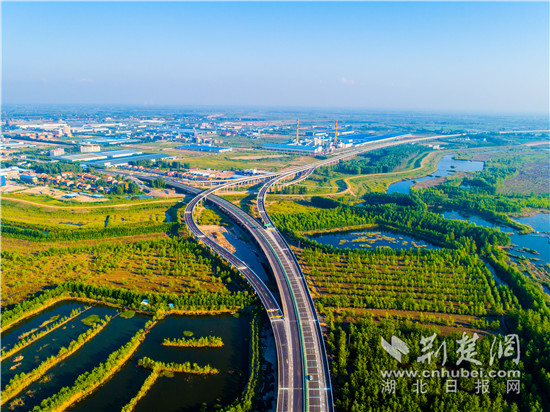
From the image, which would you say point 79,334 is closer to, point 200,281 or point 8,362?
point 8,362

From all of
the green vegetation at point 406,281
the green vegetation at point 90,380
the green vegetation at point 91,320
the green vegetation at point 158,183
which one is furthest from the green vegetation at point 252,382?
the green vegetation at point 158,183

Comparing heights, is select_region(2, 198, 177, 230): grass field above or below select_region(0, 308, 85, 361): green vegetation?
above

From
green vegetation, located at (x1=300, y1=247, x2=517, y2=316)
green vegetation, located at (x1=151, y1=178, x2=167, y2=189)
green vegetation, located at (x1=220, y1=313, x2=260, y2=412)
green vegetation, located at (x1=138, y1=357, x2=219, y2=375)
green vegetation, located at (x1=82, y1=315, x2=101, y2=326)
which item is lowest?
green vegetation, located at (x1=138, y1=357, x2=219, y2=375)

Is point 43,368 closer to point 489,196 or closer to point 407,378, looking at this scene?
point 407,378

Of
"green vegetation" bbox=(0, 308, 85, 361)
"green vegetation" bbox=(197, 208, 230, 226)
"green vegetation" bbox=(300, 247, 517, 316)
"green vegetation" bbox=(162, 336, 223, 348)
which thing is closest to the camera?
"green vegetation" bbox=(0, 308, 85, 361)

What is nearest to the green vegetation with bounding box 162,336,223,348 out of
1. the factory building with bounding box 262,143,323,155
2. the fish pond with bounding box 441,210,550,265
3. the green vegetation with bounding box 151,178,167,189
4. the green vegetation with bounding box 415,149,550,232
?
the fish pond with bounding box 441,210,550,265

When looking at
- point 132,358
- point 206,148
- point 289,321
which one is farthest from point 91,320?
point 206,148

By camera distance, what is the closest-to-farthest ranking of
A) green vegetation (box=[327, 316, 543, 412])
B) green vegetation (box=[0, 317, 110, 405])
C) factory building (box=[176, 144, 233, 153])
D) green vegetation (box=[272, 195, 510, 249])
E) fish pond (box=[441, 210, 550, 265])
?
green vegetation (box=[327, 316, 543, 412]), green vegetation (box=[0, 317, 110, 405]), fish pond (box=[441, 210, 550, 265]), green vegetation (box=[272, 195, 510, 249]), factory building (box=[176, 144, 233, 153])

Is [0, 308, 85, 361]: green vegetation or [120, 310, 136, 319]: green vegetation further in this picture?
[120, 310, 136, 319]: green vegetation

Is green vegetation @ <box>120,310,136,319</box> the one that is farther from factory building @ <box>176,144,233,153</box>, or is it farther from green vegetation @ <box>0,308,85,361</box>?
factory building @ <box>176,144,233,153</box>
